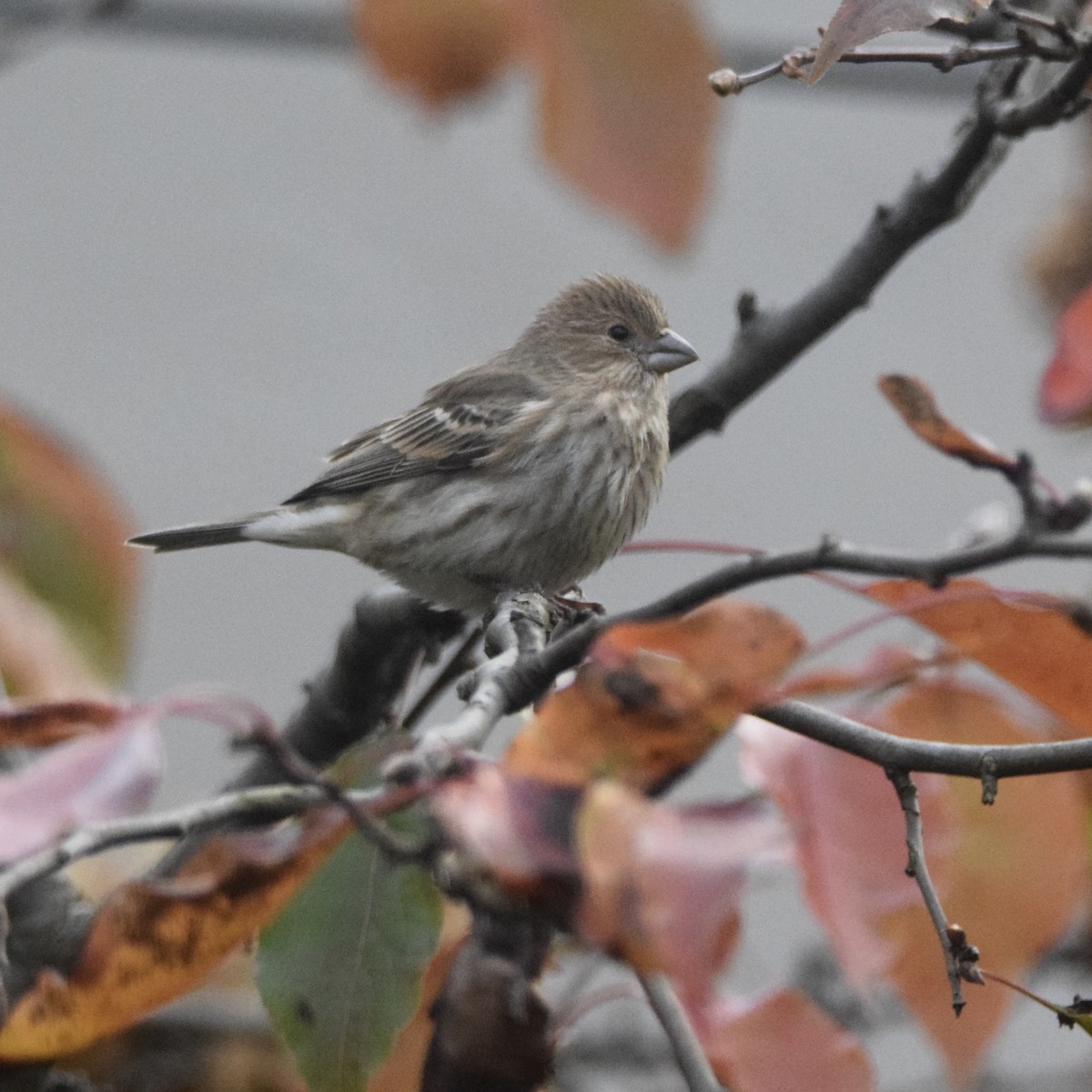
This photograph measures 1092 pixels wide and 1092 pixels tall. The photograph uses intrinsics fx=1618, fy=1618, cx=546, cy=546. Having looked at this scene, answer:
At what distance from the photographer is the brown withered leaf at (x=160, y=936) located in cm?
95

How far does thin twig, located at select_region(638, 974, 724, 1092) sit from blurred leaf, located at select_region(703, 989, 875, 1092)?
0.09 meters

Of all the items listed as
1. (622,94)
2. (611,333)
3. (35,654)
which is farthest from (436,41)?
(611,333)

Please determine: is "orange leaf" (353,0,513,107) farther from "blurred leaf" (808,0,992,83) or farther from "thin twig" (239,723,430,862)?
"thin twig" (239,723,430,862)

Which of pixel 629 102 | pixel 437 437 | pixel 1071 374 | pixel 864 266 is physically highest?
pixel 629 102

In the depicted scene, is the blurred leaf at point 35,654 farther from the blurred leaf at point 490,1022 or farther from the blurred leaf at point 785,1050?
the blurred leaf at point 490,1022

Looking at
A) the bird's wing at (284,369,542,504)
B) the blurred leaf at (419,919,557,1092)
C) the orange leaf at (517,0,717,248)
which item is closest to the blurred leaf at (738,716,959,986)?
the blurred leaf at (419,919,557,1092)

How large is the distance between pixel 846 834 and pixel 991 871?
0.44m

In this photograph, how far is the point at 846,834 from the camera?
4.25ft

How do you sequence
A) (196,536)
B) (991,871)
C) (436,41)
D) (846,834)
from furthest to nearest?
(196,536)
(436,41)
(991,871)
(846,834)

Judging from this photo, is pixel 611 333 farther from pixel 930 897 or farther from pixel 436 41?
pixel 930 897

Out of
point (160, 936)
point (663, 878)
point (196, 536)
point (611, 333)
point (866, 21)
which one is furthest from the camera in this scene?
point (611, 333)

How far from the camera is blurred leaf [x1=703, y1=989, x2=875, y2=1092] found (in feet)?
4.33

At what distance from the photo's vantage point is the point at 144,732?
0.92 metres

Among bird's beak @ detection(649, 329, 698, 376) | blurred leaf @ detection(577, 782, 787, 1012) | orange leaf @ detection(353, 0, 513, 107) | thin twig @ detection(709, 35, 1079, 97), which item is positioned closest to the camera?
blurred leaf @ detection(577, 782, 787, 1012)
